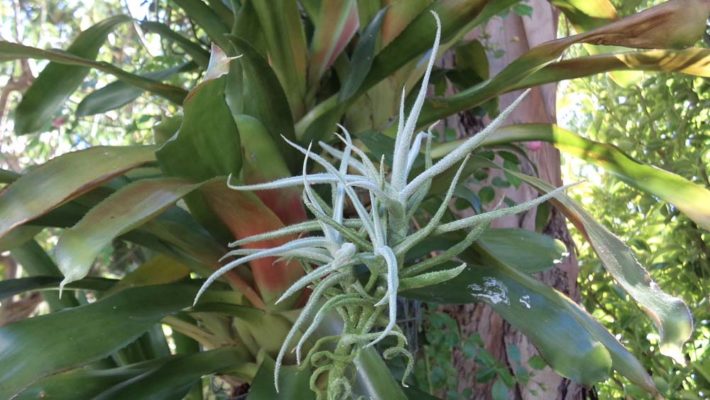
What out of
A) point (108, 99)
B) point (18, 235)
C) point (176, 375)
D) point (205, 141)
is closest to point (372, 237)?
point (205, 141)

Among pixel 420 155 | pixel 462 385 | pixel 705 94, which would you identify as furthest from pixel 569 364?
pixel 705 94

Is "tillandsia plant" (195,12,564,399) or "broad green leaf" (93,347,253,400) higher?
"tillandsia plant" (195,12,564,399)

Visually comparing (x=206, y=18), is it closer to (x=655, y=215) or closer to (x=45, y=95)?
(x=45, y=95)

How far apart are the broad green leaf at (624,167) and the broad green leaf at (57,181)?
11.9 inches

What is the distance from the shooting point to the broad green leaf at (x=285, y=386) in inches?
22.2

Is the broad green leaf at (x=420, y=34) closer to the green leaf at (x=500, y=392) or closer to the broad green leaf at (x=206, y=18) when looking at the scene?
the broad green leaf at (x=206, y=18)

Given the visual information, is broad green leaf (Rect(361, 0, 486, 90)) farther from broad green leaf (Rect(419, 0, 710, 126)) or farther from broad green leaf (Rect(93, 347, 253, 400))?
broad green leaf (Rect(93, 347, 253, 400))

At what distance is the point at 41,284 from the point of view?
72 centimetres

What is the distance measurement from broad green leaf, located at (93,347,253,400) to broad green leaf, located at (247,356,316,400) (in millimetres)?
69

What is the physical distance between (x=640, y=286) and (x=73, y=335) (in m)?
0.41

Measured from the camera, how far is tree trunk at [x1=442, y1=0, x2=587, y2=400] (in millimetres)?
1015

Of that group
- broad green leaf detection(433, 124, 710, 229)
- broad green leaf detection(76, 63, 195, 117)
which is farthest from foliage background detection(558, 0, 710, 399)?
broad green leaf detection(76, 63, 195, 117)

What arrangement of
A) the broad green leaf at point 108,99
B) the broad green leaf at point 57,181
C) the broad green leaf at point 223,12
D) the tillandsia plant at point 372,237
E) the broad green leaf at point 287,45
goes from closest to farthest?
1. the tillandsia plant at point 372,237
2. the broad green leaf at point 57,181
3. the broad green leaf at point 287,45
4. the broad green leaf at point 223,12
5. the broad green leaf at point 108,99

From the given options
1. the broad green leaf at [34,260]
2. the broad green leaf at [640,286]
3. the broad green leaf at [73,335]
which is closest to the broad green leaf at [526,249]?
the broad green leaf at [640,286]
